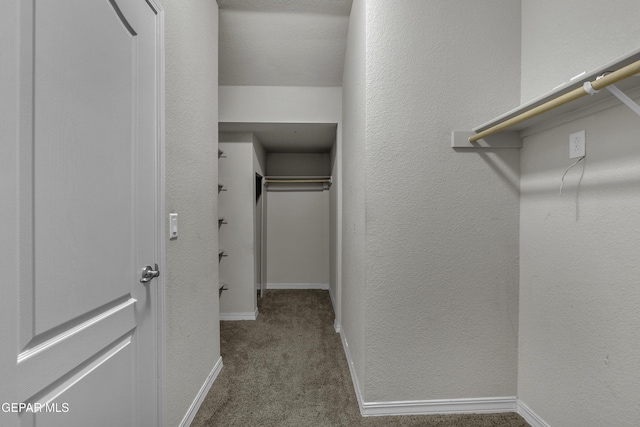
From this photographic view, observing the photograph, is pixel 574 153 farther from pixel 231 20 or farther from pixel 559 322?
pixel 231 20

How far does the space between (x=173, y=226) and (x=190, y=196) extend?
0.82 feet

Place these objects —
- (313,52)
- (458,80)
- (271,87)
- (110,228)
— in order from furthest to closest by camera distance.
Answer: (271,87)
(313,52)
(458,80)
(110,228)

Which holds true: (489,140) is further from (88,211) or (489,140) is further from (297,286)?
(297,286)

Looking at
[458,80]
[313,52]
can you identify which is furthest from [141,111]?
[313,52]

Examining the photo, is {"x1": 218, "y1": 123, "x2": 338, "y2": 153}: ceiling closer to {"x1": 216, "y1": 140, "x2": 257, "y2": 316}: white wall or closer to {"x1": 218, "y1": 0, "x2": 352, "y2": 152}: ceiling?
{"x1": 218, "y1": 0, "x2": 352, "y2": 152}: ceiling

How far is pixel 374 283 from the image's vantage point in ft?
4.95

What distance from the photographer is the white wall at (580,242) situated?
102 centimetres

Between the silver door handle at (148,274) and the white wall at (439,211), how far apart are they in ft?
3.29

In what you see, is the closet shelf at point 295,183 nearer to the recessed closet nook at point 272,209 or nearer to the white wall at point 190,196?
the recessed closet nook at point 272,209

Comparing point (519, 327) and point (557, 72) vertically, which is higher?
point (557, 72)

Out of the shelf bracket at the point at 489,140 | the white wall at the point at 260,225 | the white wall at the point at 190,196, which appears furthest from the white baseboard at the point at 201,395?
the shelf bracket at the point at 489,140

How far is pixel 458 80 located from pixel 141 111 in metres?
1.54

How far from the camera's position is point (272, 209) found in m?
4.00

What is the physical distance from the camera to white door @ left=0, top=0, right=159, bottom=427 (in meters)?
0.64
